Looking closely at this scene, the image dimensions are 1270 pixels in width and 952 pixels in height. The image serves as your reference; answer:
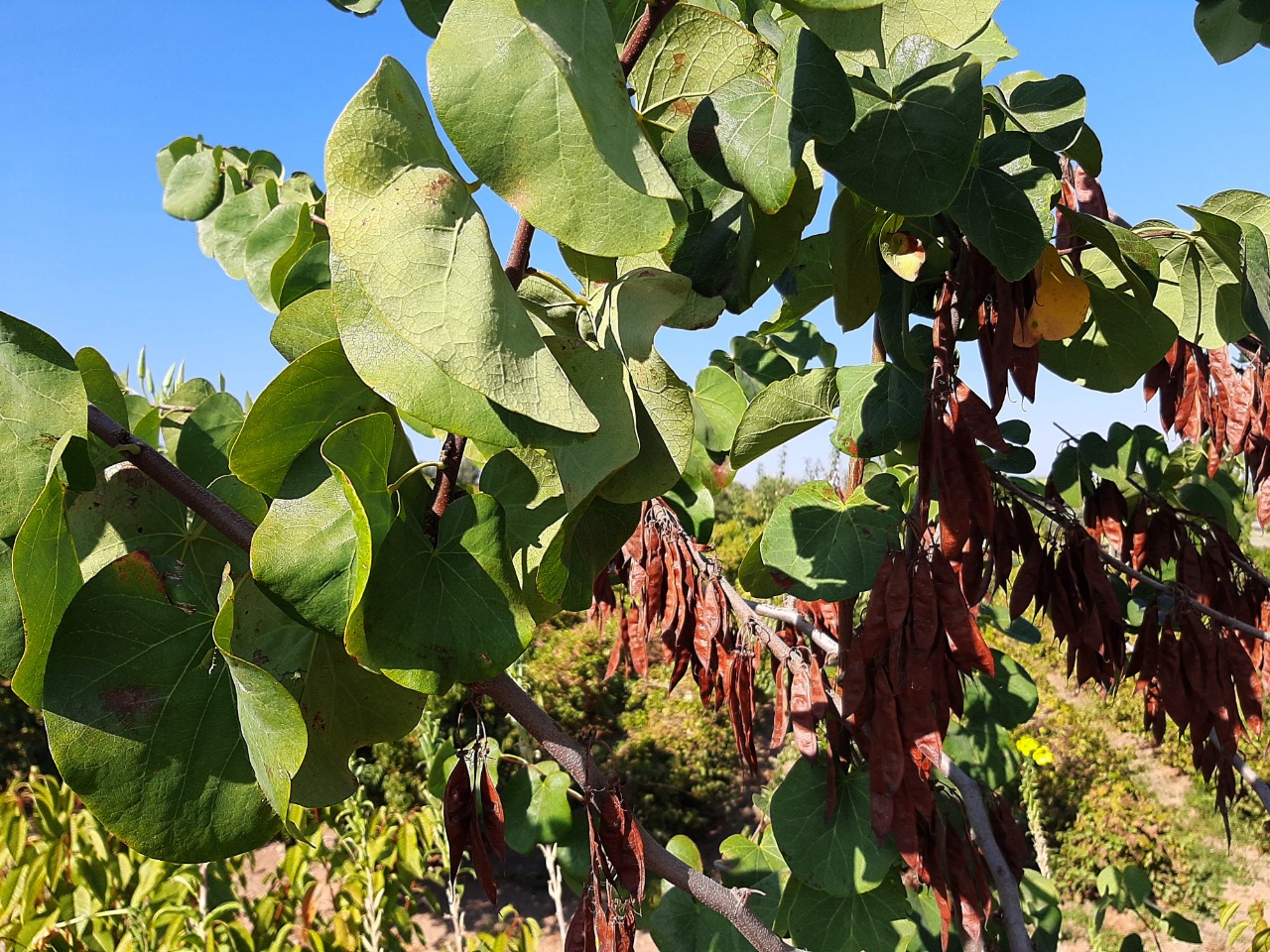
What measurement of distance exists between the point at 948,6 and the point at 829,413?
495 mm

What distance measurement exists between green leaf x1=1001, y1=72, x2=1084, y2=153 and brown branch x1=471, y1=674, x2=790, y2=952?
22.8 inches

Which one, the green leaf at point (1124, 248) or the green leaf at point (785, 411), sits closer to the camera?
the green leaf at point (1124, 248)

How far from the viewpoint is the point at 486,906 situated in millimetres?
5270

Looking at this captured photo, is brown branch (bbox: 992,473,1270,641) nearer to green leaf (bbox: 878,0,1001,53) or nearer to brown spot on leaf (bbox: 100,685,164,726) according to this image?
green leaf (bbox: 878,0,1001,53)

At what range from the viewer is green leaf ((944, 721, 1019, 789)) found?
5.41ft

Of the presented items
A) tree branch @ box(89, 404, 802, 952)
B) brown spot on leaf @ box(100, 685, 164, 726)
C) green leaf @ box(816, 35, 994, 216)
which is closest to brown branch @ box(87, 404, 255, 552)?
tree branch @ box(89, 404, 802, 952)

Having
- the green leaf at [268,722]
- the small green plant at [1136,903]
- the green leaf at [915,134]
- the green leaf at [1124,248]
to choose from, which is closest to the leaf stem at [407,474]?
the green leaf at [268,722]

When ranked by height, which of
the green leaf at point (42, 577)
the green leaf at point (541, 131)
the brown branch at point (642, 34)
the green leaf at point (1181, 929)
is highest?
the brown branch at point (642, 34)

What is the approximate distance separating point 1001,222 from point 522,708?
503mm

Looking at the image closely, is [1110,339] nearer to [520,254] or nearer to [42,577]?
[520,254]

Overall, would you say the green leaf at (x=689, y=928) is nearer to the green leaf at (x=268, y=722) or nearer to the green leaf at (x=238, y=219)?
the green leaf at (x=268, y=722)

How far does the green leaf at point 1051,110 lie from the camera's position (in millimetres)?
632

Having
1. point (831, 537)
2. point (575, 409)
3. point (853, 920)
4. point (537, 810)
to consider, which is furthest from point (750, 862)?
point (575, 409)

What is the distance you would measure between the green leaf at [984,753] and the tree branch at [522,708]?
3.29ft
